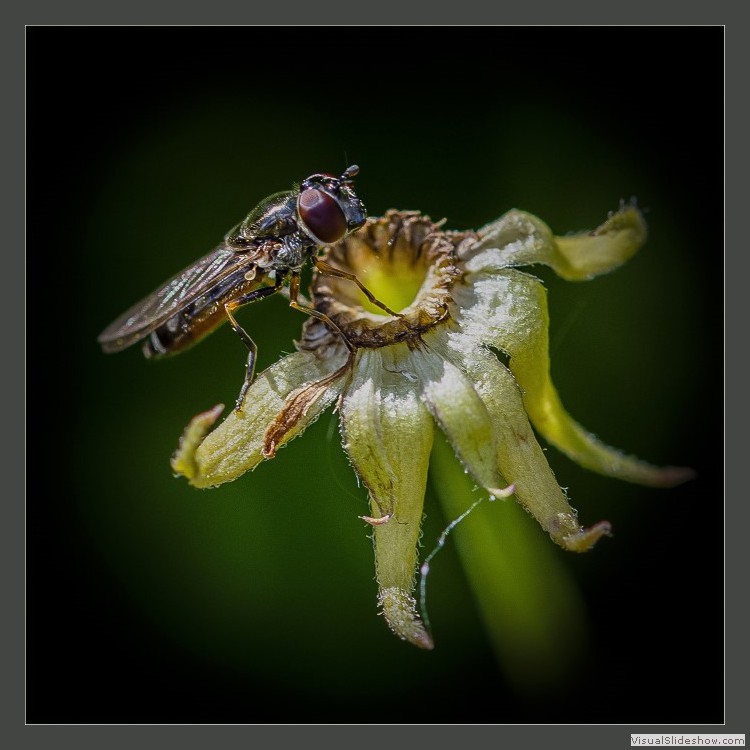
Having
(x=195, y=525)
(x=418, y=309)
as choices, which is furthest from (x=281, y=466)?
(x=418, y=309)

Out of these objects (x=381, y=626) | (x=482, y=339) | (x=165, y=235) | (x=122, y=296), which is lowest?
(x=381, y=626)

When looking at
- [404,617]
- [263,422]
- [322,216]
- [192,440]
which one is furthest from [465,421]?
[322,216]

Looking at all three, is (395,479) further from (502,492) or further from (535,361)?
(535,361)

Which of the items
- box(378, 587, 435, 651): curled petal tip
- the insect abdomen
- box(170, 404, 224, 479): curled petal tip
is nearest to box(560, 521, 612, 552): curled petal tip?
box(378, 587, 435, 651): curled petal tip

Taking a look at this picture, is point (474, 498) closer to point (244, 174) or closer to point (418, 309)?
point (418, 309)

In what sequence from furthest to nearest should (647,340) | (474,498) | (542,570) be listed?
(647,340) → (542,570) → (474,498)

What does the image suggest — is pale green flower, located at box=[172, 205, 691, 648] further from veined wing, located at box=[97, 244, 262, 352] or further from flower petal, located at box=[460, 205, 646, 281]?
veined wing, located at box=[97, 244, 262, 352]

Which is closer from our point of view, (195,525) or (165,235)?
(195,525)
